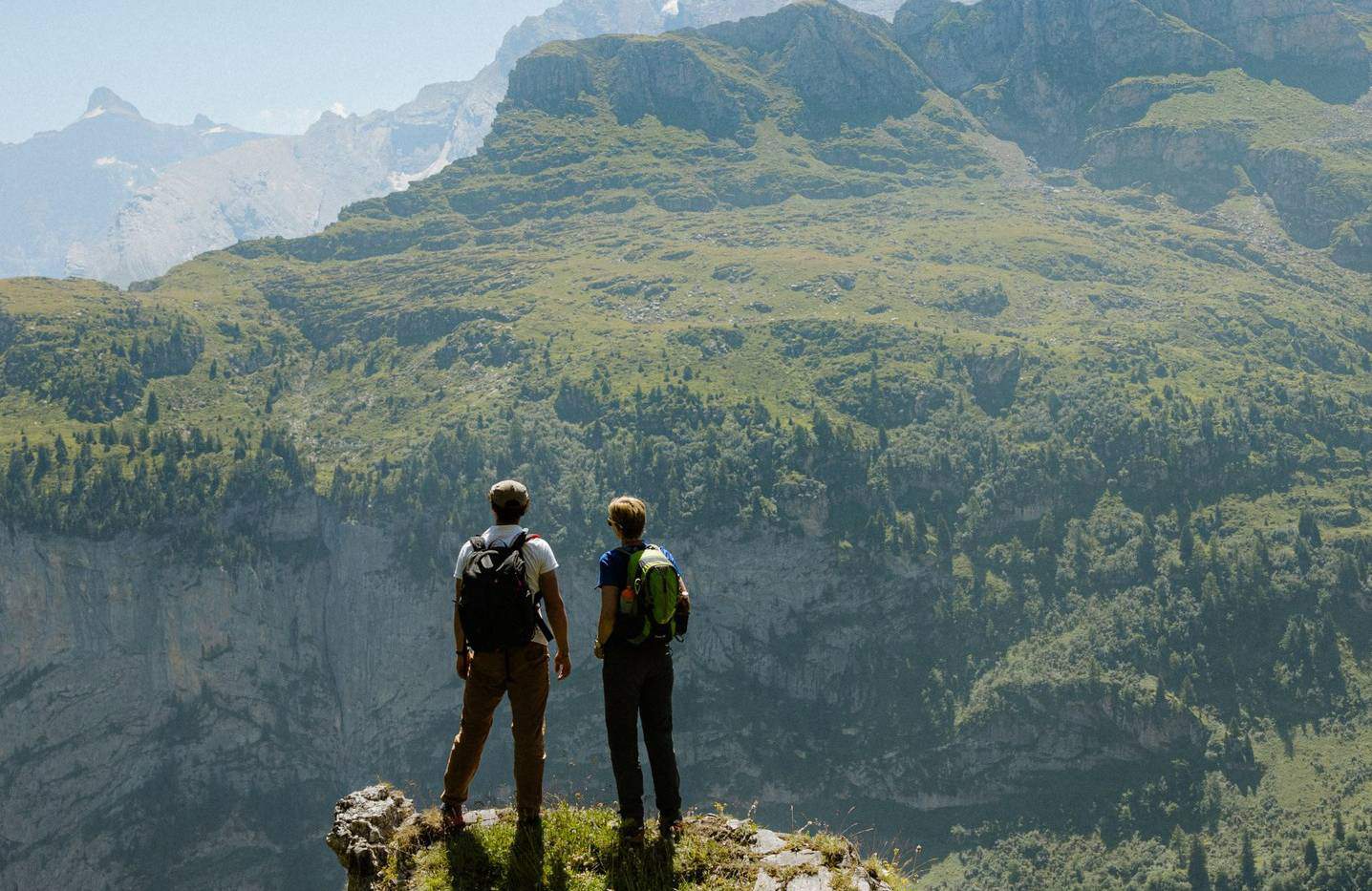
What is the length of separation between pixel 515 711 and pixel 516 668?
1.03m

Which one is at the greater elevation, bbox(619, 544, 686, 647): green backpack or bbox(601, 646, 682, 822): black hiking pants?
bbox(619, 544, 686, 647): green backpack

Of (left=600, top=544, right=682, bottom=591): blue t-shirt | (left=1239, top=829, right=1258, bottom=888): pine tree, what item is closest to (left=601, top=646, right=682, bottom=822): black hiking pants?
(left=600, top=544, right=682, bottom=591): blue t-shirt

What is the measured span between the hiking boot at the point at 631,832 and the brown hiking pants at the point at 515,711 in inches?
62.8

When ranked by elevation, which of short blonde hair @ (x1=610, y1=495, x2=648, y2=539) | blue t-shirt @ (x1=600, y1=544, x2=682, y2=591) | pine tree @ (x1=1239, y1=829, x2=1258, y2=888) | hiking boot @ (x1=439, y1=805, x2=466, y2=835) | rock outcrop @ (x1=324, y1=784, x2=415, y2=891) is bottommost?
pine tree @ (x1=1239, y1=829, x2=1258, y2=888)

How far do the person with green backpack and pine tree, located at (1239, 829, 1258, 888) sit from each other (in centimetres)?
11879

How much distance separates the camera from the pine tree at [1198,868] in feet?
366

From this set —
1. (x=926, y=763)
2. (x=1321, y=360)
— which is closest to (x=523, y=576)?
(x=926, y=763)

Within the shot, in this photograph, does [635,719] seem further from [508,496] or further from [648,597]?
[508,496]

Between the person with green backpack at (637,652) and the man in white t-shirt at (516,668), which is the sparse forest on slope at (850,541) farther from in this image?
the person with green backpack at (637,652)

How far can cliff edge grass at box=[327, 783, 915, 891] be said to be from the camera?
54.6 feet

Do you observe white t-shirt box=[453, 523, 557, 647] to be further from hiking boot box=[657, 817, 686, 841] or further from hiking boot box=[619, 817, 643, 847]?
hiking boot box=[657, 817, 686, 841]

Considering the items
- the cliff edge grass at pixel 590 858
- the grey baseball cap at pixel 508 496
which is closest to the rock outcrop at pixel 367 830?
the cliff edge grass at pixel 590 858

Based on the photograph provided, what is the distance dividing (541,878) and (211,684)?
148m

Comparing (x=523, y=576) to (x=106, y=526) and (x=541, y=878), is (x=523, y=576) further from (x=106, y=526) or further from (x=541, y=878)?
(x=106, y=526)
